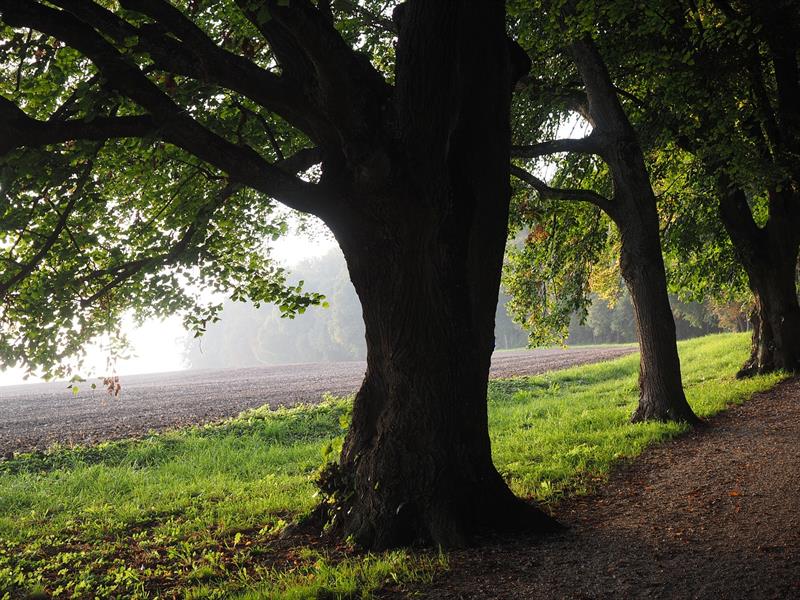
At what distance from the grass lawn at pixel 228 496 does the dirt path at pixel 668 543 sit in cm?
52

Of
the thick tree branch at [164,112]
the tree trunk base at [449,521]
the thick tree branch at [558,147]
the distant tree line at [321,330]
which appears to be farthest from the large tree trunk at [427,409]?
the distant tree line at [321,330]

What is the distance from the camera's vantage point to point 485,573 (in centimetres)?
492

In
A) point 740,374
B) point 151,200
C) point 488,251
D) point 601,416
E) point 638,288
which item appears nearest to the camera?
point 488,251

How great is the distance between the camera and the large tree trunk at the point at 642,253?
11.0m

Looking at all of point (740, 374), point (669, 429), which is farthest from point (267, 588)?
point (740, 374)

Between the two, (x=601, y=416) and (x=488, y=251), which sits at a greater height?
(x=488, y=251)

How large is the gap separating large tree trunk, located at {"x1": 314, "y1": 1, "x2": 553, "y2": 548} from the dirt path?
0.64 meters

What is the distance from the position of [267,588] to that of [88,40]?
15.2ft

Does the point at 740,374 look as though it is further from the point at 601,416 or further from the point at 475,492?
the point at 475,492

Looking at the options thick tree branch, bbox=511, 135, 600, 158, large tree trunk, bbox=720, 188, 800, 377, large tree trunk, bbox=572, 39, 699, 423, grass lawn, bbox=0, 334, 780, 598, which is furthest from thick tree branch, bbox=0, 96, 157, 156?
large tree trunk, bbox=720, 188, 800, 377

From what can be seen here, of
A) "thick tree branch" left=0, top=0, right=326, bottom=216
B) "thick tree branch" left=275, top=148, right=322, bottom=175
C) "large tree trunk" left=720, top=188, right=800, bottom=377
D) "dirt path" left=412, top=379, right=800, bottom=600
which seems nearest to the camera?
"dirt path" left=412, top=379, right=800, bottom=600

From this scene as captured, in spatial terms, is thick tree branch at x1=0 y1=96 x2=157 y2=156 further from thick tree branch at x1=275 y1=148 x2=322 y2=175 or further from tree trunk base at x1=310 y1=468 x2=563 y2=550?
tree trunk base at x1=310 y1=468 x2=563 y2=550

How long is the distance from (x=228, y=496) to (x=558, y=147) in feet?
25.5

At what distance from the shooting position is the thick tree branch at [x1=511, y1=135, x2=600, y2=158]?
34.0ft
